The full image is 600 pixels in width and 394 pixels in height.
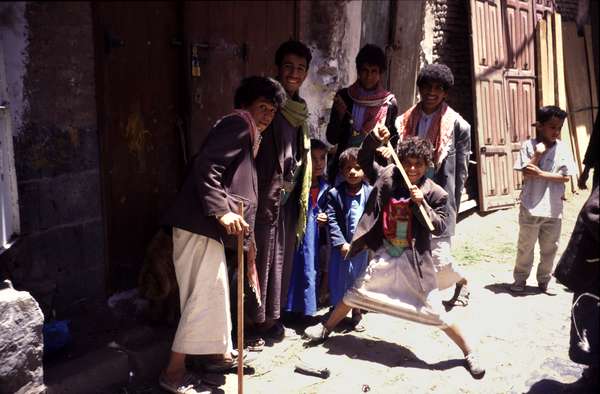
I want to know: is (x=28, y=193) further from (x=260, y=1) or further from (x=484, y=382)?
(x=484, y=382)

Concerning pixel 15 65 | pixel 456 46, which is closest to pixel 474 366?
pixel 15 65

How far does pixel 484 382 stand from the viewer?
344 centimetres

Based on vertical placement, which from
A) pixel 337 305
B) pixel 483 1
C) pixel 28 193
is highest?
pixel 483 1

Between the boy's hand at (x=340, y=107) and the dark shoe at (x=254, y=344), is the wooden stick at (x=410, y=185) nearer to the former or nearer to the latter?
the boy's hand at (x=340, y=107)

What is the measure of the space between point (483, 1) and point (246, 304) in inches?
202

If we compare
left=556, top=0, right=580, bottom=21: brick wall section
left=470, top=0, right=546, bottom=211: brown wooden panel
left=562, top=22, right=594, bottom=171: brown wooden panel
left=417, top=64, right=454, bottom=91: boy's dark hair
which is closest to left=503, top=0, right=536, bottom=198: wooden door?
left=470, top=0, right=546, bottom=211: brown wooden panel

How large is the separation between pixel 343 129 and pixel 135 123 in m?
1.41

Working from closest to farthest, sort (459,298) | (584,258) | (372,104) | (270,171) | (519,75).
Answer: (584,258)
(270,171)
(372,104)
(459,298)
(519,75)

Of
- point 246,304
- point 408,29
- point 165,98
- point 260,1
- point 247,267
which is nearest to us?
point 247,267

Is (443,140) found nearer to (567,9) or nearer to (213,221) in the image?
(213,221)

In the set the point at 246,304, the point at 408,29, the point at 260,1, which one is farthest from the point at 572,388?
the point at 408,29

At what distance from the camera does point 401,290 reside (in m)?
3.53

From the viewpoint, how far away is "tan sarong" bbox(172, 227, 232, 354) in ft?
10.0

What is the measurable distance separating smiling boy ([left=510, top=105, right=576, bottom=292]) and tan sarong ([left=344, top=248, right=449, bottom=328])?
1.67 meters
